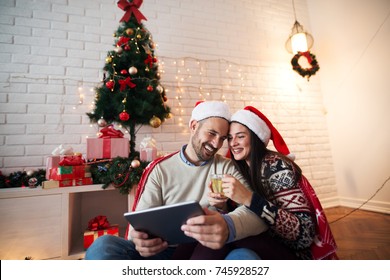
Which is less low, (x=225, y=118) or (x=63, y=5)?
(x=63, y=5)

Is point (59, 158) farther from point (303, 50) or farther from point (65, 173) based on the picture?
point (303, 50)

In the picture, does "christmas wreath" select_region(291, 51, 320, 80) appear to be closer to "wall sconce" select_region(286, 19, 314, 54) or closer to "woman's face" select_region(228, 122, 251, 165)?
"wall sconce" select_region(286, 19, 314, 54)

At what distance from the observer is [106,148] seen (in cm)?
158

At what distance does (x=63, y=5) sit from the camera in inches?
79.1

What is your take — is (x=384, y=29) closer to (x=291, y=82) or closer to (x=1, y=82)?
(x=291, y=82)

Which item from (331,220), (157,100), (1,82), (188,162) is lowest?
(331,220)

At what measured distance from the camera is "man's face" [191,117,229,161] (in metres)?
1.02

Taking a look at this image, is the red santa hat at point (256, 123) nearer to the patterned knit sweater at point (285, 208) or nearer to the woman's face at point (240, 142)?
the woman's face at point (240, 142)

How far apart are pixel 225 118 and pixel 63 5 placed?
7.02 feet

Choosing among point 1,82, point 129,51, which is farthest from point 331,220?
point 1,82

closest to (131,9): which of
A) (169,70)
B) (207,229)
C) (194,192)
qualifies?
(169,70)

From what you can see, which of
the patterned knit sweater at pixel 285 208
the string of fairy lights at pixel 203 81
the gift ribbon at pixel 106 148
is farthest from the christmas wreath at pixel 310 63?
the gift ribbon at pixel 106 148
